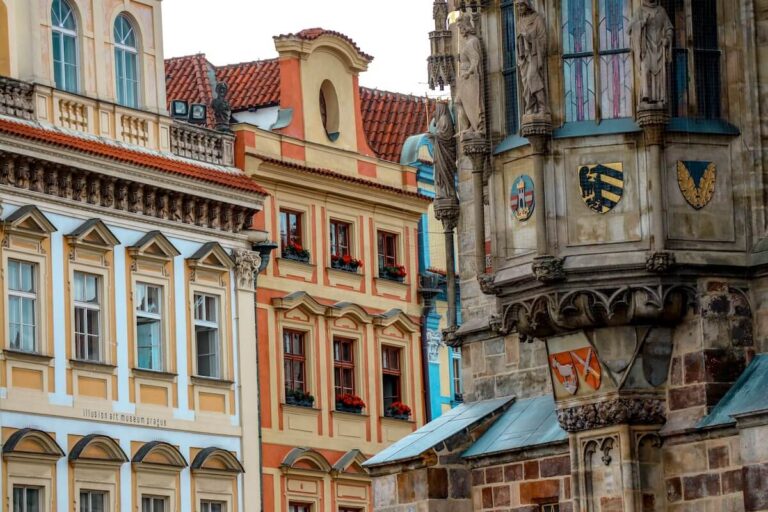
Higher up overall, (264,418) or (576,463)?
(264,418)

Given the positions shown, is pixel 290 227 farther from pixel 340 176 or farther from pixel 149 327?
pixel 149 327

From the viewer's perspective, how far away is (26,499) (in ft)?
140

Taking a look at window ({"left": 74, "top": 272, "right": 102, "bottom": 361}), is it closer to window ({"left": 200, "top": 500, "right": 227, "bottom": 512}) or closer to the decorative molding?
window ({"left": 200, "top": 500, "right": 227, "bottom": 512})

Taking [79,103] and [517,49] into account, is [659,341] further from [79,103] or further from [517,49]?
[79,103]

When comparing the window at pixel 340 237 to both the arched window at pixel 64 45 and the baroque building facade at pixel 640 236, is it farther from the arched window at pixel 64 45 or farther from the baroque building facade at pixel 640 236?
the baroque building facade at pixel 640 236

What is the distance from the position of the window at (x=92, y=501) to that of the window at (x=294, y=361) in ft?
19.2

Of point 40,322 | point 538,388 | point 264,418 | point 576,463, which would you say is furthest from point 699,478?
point 264,418

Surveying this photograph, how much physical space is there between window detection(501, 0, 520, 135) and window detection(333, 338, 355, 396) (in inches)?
946

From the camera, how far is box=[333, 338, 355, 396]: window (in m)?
50.6

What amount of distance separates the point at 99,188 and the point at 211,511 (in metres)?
5.76

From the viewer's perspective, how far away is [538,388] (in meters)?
28.1

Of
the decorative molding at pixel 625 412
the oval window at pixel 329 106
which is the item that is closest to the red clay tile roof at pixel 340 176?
the oval window at pixel 329 106

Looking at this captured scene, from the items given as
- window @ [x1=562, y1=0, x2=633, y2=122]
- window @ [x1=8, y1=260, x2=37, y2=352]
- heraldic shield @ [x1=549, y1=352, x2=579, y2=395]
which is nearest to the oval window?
window @ [x1=8, y1=260, x2=37, y2=352]

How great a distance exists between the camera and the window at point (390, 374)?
5203 centimetres
